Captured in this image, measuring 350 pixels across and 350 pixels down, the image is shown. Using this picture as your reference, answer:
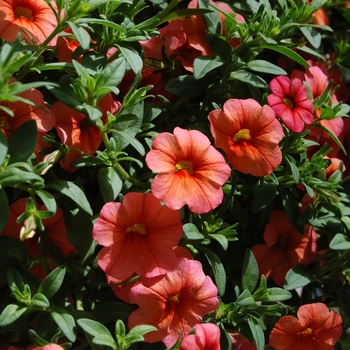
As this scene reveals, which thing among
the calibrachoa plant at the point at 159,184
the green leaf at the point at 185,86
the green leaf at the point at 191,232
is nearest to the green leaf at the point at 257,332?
the calibrachoa plant at the point at 159,184

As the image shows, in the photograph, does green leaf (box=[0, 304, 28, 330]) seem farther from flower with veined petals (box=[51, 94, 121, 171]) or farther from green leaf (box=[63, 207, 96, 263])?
flower with veined petals (box=[51, 94, 121, 171])

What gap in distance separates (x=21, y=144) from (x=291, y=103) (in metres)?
0.67

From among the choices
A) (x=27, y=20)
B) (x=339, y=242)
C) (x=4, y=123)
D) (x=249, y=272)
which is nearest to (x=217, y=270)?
(x=249, y=272)

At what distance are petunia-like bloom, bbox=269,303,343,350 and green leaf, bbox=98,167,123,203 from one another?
512 millimetres

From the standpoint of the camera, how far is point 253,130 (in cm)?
144

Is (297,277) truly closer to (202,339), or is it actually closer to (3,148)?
(202,339)

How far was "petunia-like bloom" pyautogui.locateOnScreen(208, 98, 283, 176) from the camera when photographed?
55.5 inches

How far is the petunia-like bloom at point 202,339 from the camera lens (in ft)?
3.98

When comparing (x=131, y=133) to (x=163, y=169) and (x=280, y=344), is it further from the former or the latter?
(x=280, y=344)

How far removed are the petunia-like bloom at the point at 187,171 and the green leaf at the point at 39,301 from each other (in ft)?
0.98

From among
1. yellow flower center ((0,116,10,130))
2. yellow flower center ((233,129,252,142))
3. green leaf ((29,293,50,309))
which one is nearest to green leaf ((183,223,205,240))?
yellow flower center ((233,129,252,142))

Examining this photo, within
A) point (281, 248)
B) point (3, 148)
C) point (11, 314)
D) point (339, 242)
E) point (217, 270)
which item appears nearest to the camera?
point (3, 148)

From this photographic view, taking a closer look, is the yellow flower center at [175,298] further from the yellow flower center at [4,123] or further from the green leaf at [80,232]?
the yellow flower center at [4,123]

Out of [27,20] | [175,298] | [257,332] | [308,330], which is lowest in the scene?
[308,330]
